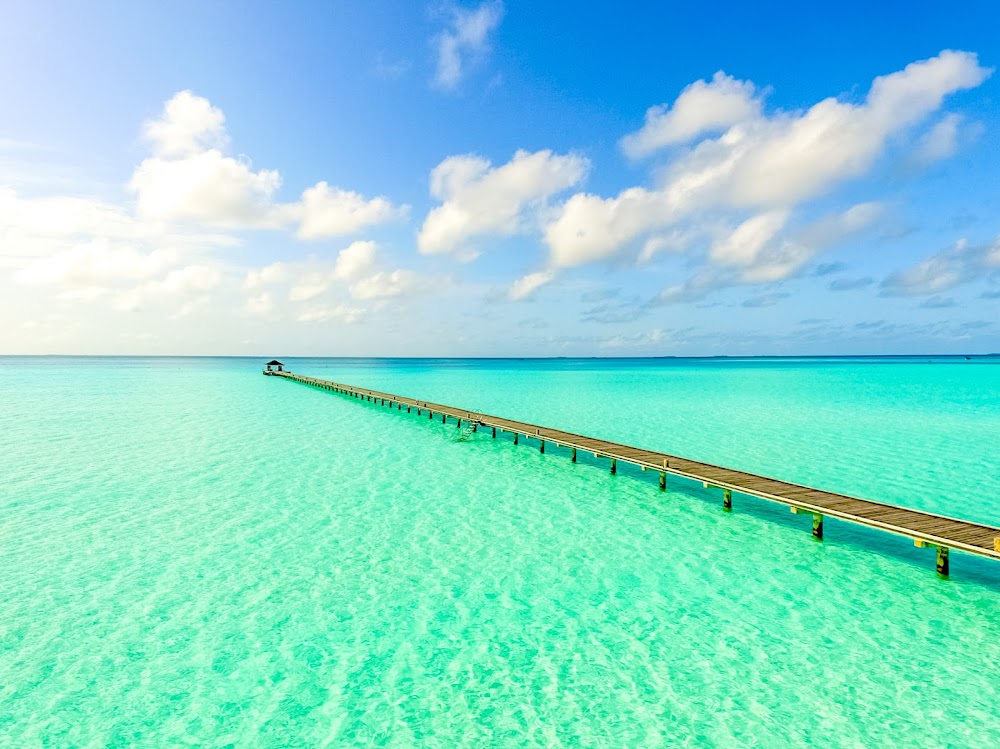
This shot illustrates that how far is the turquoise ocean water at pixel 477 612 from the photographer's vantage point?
21.0 ft

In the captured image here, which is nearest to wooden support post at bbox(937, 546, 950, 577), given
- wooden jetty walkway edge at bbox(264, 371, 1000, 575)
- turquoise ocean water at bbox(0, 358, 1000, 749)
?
wooden jetty walkway edge at bbox(264, 371, 1000, 575)

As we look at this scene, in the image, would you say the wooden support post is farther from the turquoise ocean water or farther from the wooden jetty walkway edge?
the turquoise ocean water

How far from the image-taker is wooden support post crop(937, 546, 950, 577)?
32.8ft

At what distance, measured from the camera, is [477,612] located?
895 cm

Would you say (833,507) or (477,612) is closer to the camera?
(477,612)

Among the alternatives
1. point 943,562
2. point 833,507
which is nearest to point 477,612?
point 833,507

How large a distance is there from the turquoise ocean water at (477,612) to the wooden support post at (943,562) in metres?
0.16

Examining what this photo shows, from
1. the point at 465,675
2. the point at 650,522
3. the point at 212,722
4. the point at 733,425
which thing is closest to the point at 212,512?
the point at 212,722

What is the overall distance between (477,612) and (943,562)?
8936 mm

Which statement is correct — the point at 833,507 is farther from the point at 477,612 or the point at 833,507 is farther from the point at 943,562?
the point at 477,612

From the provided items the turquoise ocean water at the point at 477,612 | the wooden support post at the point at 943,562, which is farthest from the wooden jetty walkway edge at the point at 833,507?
the turquoise ocean water at the point at 477,612

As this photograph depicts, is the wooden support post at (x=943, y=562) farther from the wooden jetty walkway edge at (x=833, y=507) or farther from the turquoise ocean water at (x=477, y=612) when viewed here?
the turquoise ocean water at (x=477, y=612)

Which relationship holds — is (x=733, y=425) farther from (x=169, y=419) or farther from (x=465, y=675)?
(x=169, y=419)

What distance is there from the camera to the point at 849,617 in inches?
339
